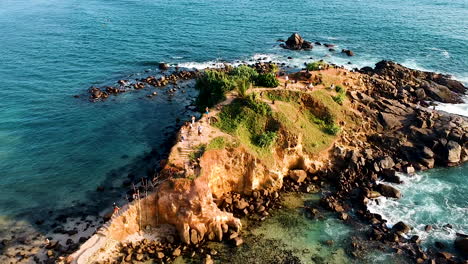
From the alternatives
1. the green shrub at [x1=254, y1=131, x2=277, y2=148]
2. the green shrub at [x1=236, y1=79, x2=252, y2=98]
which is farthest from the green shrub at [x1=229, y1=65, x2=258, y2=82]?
the green shrub at [x1=254, y1=131, x2=277, y2=148]

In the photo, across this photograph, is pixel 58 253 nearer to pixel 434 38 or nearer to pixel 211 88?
pixel 211 88

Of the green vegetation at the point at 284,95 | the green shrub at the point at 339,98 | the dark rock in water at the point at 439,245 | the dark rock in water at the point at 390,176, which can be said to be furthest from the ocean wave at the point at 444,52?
the dark rock in water at the point at 439,245

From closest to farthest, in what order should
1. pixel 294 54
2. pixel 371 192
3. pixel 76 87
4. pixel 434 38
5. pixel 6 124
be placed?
pixel 371 192, pixel 6 124, pixel 76 87, pixel 294 54, pixel 434 38

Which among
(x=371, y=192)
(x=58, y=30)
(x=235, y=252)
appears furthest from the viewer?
(x=58, y=30)

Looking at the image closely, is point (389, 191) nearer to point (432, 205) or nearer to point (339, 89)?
point (432, 205)

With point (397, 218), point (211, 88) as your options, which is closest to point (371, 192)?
point (397, 218)

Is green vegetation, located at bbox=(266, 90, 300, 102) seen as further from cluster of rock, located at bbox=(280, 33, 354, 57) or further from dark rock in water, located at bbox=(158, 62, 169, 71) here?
cluster of rock, located at bbox=(280, 33, 354, 57)
